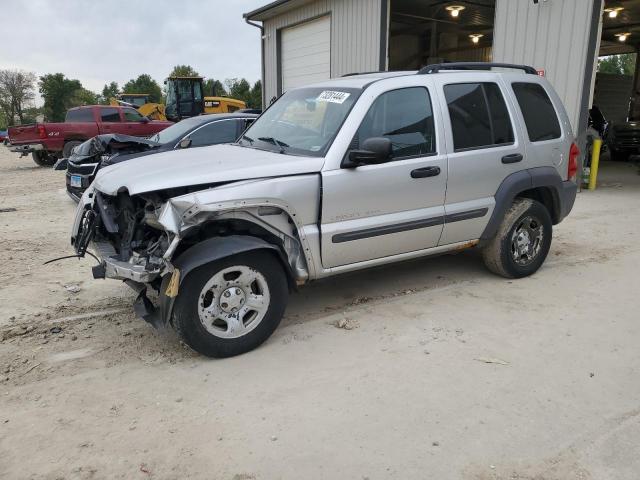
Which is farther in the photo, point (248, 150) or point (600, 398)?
point (248, 150)

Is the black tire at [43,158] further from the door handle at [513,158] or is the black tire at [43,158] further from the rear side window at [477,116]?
the door handle at [513,158]

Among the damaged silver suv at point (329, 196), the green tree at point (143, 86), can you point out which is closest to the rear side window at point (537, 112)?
the damaged silver suv at point (329, 196)

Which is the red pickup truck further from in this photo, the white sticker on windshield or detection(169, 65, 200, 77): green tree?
detection(169, 65, 200, 77): green tree

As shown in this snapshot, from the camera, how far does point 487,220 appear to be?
4.89 m

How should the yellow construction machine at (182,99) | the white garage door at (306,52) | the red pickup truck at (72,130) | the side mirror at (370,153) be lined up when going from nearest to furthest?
the side mirror at (370,153), the white garage door at (306,52), the red pickup truck at (72,130), the yellow construction machine at (182,99)

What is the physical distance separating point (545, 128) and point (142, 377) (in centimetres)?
434

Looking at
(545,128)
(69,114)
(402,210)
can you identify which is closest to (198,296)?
(402,210)

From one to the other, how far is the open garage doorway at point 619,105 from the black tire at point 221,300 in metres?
11.1

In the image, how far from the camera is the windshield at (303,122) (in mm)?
4148

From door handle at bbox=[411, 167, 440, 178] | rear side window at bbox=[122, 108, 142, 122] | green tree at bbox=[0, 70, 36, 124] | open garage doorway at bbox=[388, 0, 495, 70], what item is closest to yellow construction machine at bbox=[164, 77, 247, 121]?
rear side window at bbox=[122, 108, 142, 122]

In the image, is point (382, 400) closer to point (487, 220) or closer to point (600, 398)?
point (600, 398)

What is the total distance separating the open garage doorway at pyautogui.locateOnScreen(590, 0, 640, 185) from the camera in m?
15.1

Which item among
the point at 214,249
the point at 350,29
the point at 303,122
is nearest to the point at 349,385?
the point at 214,249

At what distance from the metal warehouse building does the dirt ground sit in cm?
589
